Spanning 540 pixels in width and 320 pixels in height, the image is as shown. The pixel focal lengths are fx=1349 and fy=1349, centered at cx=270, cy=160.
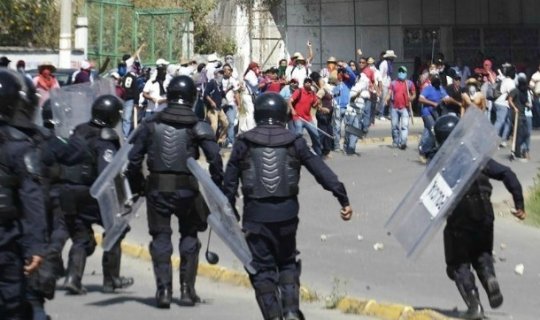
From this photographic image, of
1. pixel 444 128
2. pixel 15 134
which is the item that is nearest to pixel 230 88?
pixel 444 128

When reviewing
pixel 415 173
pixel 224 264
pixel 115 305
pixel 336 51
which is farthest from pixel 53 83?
pixel 336 51

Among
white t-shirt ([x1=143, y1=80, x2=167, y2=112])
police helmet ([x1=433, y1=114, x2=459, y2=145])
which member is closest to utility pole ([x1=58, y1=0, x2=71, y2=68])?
white t-shirt ([x1=143, y1=80, x2=167, y2=112])

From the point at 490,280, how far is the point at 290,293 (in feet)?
5.24

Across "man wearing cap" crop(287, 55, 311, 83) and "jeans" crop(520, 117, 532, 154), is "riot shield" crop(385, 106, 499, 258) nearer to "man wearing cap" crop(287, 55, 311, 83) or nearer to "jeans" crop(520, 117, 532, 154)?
"jeans" crop(520, 117, 532, 154)

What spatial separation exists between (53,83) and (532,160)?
8758mm

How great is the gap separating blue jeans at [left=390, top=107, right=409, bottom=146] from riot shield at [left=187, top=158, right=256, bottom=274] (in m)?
15.8

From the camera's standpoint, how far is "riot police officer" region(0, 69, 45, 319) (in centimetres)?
723

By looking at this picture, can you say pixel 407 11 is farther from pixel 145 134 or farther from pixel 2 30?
pixel 145 134

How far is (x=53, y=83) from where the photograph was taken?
808 inches

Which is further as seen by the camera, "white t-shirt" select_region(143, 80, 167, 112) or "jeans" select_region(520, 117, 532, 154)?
"white t-shirt" select_region(143, 80, 167, 112)

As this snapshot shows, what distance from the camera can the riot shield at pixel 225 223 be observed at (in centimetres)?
929

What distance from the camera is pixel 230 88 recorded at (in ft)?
80.7

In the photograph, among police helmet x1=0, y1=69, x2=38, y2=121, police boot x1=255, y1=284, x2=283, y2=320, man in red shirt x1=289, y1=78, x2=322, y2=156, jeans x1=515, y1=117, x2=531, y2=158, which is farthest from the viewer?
jeans x1=515, y1=117, x2=531, y2=158

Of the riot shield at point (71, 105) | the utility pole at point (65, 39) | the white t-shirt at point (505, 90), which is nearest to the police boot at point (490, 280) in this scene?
the riot shield at point (71, 105)
